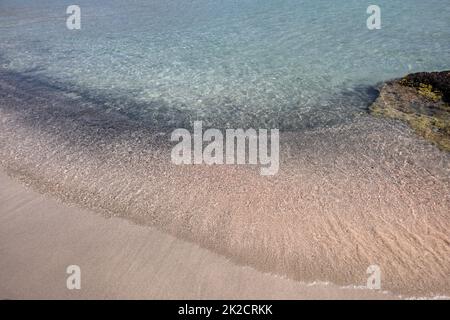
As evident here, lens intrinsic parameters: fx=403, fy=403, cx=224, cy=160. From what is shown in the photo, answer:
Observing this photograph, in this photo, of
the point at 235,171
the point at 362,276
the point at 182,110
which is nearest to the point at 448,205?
the point at 362,276

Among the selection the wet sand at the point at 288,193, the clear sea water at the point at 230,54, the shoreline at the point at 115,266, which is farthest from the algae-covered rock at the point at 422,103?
the shoreline at the point at 115,266

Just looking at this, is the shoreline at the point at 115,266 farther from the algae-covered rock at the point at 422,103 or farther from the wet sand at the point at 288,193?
the algae-covered rock at the point at 422,103

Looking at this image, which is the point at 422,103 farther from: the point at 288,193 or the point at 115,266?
the point at 115,266

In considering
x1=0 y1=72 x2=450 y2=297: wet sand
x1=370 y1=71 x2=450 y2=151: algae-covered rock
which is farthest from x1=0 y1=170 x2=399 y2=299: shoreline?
x1=370 y1=71 x2=450 y2=151: algae-covered rock

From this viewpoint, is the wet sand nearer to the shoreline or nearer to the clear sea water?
the shoreline

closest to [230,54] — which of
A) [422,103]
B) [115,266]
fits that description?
[422,103]

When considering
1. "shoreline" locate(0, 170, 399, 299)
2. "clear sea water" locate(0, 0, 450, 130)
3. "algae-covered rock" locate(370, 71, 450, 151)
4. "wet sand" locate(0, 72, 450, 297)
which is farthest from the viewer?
"clear sea water" locate(0, 0, 450, 130)

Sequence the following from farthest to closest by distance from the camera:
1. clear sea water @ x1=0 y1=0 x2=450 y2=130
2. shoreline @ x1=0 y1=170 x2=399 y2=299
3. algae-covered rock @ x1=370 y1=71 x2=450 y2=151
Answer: clear sea water @ x1=0 y1=0 x2=450 y2=130 < algae-covered rock @ x1=370 y1=71 x2=450 y2=151 < shoreline @ x1=0 y1=170 x2=399 y2=299
